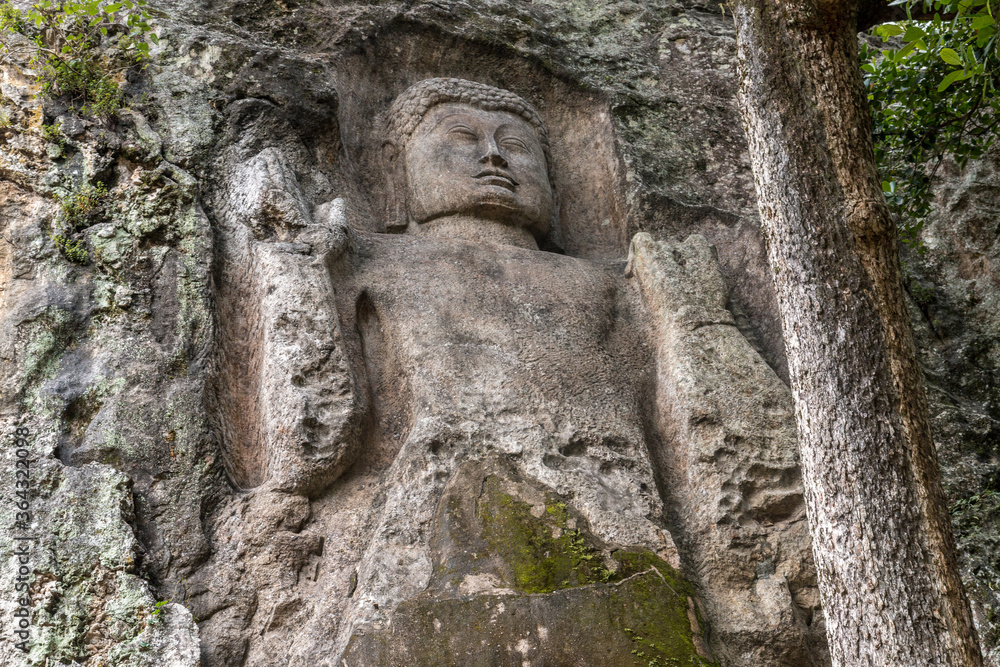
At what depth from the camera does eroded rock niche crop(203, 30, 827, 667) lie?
12.9ft

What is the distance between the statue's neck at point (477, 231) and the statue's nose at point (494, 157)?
327 mm

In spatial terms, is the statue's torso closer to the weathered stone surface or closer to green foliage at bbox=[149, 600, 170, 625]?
green foliage at bbox=[149, 600, 170, 625]

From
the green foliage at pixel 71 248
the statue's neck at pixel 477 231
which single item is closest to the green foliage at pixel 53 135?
the green foliage at pixel 71 248

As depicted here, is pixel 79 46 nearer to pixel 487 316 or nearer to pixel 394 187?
pixel 394 187

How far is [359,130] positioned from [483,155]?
3.17 ft

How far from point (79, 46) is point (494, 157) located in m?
2.27

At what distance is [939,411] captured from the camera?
525 centimetres

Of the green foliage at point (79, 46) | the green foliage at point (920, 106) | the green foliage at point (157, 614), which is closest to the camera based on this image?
the green foliage at point (157, 614)

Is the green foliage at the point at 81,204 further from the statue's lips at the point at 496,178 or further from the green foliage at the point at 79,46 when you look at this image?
the statue's lips at the point at 496,178

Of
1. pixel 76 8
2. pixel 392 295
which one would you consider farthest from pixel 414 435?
pixel 76 8

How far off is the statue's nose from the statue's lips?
0.19 ft

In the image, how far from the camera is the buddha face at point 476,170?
5.76m

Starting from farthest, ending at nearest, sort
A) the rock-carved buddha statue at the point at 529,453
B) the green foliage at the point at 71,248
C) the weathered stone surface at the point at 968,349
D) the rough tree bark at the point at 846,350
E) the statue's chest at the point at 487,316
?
the green foliage at the point at 71,248 → the statue's chest at the point at 487,316 → the weathered stone surface at the point at 968,349 → the rock-carved buddha statue at the point at 529,453 → the rough tree bark at the point at 846,350

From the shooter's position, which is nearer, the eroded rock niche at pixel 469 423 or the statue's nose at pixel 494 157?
the eroded rock niche at pixel 469 423
